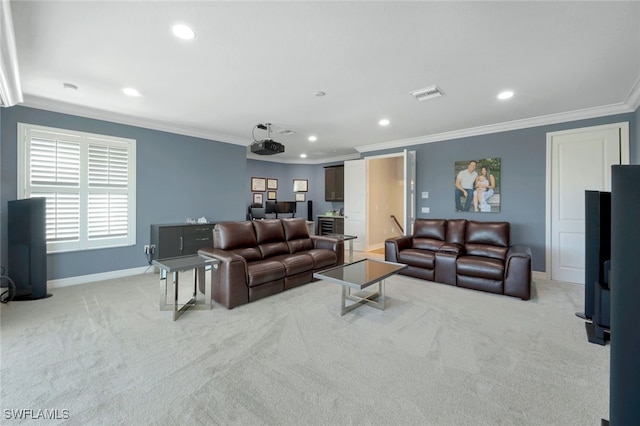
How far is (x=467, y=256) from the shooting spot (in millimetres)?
4234

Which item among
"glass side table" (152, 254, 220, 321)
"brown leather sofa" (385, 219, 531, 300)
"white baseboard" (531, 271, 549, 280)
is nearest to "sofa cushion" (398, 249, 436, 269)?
"brown leather sofa" (385, 219, 531, 300)

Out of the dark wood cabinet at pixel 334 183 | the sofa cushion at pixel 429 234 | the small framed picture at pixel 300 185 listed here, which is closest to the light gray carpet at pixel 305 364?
the sofa cushion at pixel 429 234

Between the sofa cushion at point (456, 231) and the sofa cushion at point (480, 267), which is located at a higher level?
the sofa cushion at point (456, 231)

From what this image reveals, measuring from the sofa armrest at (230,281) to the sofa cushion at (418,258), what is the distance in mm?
2626

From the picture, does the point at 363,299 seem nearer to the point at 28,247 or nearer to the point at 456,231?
the point at 456,231

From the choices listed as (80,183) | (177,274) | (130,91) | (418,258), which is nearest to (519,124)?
(418,258)

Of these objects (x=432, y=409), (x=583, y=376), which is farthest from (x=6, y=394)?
(x=583, y=376)

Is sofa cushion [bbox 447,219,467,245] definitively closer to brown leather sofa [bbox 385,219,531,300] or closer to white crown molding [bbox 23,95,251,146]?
brown leather sofa [bbox 385,219,531,300]

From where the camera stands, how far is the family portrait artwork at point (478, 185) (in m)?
5.00

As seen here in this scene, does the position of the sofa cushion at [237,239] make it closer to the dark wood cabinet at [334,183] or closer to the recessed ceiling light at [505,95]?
the recessed ceiling light at [505,95]

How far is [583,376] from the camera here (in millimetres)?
2004

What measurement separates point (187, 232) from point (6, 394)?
323 centimetres

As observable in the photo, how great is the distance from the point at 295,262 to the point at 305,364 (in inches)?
72.2

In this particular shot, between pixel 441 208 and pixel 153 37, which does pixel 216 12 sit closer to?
pixel 153 37
